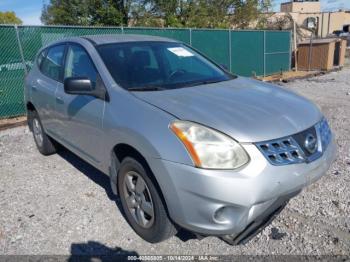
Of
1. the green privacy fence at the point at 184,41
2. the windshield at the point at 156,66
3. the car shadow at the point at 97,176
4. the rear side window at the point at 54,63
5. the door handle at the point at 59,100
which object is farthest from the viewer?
the green privacy fence at the point at 184,41

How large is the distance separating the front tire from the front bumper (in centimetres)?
17

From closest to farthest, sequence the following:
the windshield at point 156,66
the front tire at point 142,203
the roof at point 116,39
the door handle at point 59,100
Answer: the front tire at point 142,203 < the windshield at point 156,66 < the roof at point 116,39 < the door handle at point 59,100

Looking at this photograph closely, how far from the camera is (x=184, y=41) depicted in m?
10.0

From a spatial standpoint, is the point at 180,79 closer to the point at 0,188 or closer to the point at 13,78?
the point at 0,188

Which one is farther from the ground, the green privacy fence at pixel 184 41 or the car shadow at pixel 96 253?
the green privacy fence at pixel 184 41

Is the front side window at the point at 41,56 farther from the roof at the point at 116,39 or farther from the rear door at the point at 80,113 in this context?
the roof at the point at 116,39

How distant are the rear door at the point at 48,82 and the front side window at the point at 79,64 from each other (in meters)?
0.21

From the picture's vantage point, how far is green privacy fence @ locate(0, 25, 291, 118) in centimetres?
685

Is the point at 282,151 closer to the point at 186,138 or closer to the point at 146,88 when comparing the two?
the point at 186,138

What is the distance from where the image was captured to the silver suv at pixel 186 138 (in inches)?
80.4

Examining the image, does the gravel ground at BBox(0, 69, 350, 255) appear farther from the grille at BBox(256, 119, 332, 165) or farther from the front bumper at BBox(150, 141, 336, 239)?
the grille at BBox(256, 119, 332, 165)


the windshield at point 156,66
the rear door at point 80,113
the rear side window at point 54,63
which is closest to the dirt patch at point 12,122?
the rear side window at point 54,63

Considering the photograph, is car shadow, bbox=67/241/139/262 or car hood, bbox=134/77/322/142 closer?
car hood, bbox=134/77/322/142

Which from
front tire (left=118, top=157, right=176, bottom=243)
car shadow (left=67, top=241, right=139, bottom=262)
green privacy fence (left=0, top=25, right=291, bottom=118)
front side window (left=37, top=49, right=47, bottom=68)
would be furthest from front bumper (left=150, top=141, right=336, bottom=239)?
green privacy fence (left=0, top=25, right=291, bottom=118)
